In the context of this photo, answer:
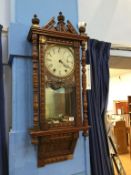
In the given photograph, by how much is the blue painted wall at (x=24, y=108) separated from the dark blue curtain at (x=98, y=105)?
26 cm

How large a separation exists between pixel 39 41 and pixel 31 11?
0.39 meters

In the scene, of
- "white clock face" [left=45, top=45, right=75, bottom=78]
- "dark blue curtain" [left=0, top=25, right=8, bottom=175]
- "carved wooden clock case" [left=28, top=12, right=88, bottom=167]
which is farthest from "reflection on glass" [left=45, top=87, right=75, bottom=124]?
"dark blue curtain" [left=0, top=25, right=8, bottom=175]

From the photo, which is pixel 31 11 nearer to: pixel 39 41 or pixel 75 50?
pixel 39 41

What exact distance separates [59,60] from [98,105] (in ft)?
2.47

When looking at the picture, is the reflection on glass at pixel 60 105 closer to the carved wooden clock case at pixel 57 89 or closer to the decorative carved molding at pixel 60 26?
the carved wooden clock case at pixel 57 89

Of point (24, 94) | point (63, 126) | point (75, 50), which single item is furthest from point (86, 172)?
point (75, 50)

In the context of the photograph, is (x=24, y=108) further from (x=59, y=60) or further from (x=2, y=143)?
(x=59, y=60)

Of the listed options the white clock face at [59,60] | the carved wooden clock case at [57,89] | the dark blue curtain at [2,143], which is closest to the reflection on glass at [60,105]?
the carved wooden clock case at [57,89]

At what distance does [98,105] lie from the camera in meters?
2.17

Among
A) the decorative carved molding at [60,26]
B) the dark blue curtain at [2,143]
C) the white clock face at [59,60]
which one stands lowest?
the dark blue curtain at [2,143]

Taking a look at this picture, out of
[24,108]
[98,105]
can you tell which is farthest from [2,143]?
[98,105]

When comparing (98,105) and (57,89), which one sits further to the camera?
(98,105)

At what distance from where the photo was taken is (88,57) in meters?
2.16

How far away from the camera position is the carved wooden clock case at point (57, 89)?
1.53 m
